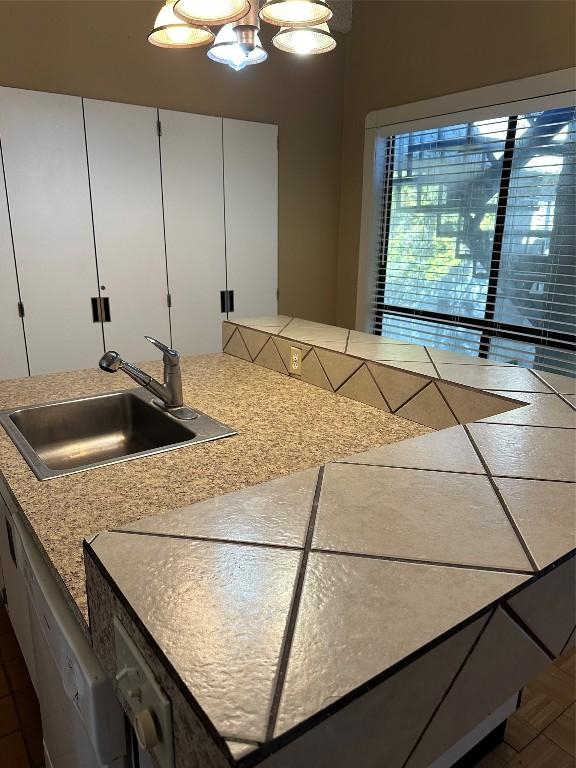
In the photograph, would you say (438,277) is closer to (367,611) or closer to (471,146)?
(471,146)

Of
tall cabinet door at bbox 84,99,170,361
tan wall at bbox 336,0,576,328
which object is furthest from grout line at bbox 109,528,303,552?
tan wall at bbox 336,0,576,328

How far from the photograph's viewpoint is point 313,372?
195 cm

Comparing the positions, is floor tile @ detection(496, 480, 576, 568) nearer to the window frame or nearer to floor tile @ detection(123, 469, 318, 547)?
floor tile @ detection(123, 469, 318, 547)

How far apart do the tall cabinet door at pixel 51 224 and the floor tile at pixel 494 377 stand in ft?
7.53

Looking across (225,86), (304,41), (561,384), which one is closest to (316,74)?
(225,86)

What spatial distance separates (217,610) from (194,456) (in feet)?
2.72

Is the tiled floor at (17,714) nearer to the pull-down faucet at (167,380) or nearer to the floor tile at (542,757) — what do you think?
the pull-down faucet at (167,380)

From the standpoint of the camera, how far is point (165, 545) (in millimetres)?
646

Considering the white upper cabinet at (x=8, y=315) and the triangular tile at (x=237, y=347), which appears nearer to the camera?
the triangular tile at (x=237, y=347)

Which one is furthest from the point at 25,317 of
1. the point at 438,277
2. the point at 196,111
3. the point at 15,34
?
the point at 438,277

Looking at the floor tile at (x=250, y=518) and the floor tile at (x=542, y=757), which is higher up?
the floor tile at (x=250, y=518)

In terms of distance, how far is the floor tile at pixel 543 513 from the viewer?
0.65 m

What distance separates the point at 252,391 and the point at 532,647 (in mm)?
1363

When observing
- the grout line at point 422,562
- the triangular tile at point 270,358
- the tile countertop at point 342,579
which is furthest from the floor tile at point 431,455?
the triangular tile at point 270,358
